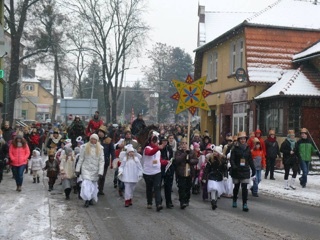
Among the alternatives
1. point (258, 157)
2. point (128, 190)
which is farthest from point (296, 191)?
point (128, 190)

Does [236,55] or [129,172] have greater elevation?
[236,55]

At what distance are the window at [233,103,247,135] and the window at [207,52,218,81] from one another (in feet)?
12.1

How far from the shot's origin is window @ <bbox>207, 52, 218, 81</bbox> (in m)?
31.4

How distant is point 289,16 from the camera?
27.3 metres

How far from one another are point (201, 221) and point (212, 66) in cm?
2311

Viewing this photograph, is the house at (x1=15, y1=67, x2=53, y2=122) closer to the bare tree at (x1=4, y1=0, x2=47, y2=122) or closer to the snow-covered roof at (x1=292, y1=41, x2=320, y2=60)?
the bare tree at (x1=4, y1=0, x2=47, y2=122)

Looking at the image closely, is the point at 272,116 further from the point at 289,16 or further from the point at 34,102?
the point at 34,102

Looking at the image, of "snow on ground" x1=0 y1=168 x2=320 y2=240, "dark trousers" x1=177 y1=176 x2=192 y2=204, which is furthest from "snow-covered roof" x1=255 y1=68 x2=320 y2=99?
"dark trousers" x1=177 y1=176 x2=192 y2=204

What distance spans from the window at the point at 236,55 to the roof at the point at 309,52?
9.16 ft

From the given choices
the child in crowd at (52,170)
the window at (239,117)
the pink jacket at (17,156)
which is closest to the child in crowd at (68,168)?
the child in crowd at (52,170)

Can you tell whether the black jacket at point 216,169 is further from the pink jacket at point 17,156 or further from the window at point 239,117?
the window at point 239,117

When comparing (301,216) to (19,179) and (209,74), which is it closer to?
(19,179)

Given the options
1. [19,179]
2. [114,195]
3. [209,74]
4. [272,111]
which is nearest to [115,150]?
[114,195]

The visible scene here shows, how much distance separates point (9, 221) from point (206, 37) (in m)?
26.8
